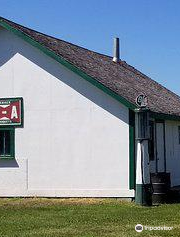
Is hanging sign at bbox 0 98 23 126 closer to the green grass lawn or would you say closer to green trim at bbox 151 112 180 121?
the green grass lawn

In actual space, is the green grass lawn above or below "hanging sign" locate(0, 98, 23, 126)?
below

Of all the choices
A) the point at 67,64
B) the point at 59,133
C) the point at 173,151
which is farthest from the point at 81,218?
the point at 173,151

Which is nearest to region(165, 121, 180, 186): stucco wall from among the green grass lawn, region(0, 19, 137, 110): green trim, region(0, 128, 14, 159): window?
region(0, 19, 137, 110): green trim

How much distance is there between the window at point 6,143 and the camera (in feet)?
60.9

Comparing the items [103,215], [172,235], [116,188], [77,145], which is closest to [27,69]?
[77,145]

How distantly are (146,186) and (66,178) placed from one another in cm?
298

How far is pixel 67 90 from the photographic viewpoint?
59.2ft

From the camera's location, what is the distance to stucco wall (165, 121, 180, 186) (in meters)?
21.1

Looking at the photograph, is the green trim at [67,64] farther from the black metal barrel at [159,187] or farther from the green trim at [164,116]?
the black metal barrel at [159,187]

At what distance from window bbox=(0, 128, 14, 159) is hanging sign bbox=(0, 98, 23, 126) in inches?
10.1

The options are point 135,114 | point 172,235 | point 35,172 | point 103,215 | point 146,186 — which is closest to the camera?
point 172,235

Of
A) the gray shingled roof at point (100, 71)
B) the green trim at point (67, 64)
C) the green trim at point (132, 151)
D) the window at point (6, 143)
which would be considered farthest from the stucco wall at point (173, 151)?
the window at point (6, 143)

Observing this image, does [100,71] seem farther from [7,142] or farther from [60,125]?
[7,142]

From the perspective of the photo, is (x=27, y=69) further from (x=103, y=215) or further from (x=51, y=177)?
(x=103, y=215)
